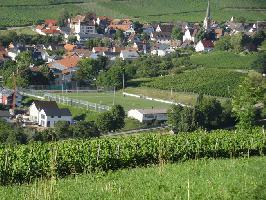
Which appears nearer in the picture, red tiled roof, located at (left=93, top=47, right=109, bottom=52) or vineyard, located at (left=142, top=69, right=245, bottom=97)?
vineyard, located at (left=142, top=69, right=245, bottom=97)

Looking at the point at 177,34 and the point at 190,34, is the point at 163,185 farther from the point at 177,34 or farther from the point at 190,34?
the point at 177,34

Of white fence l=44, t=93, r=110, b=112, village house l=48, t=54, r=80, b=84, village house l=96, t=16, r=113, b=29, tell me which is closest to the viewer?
white fence l=44, t=93, r=110, b=112

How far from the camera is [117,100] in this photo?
3850 cm

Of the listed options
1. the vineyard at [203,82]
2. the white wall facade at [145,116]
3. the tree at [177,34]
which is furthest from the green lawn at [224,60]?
the white wall facade at [145,116]

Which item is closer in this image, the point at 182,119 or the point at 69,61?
the point at 182,119

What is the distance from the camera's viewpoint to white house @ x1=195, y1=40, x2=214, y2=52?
57466 millimetres

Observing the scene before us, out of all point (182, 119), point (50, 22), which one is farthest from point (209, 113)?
point (50, 22)

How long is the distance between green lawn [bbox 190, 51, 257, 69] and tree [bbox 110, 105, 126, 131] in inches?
712

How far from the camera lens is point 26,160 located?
13.1 m

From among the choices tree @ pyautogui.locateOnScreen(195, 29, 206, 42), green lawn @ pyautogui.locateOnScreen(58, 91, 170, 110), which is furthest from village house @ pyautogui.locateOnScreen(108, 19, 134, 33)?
green lawn @ pyautogui.locateOnScreen(58, 91, 170, 110)

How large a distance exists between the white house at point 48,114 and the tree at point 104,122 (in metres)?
2.43

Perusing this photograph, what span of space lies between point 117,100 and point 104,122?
901 cm

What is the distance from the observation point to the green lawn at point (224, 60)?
1870 inches

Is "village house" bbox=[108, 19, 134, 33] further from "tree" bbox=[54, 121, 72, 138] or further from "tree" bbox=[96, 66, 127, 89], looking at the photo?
"tree" bbox=[54, 121, 72, 138]
